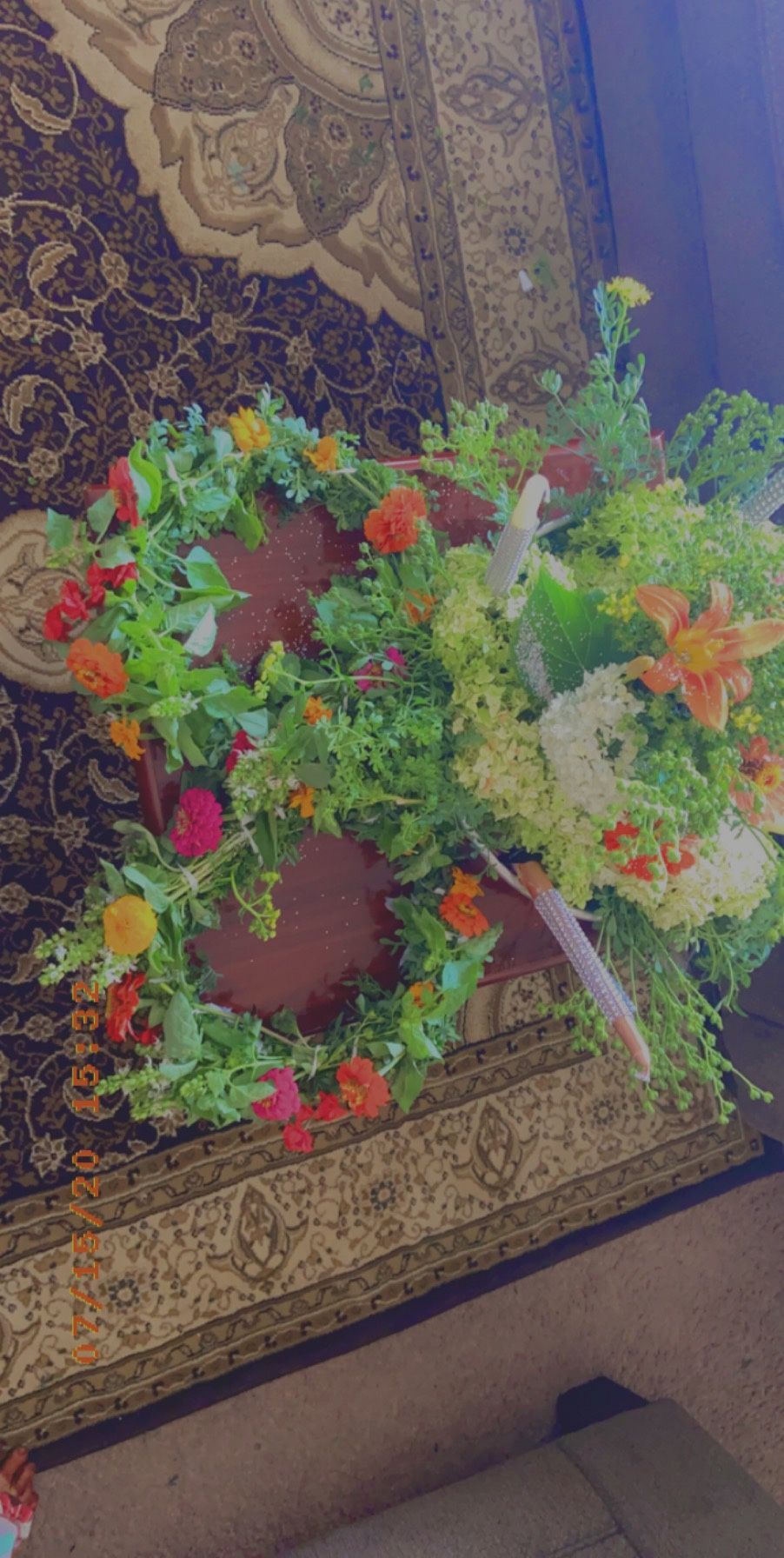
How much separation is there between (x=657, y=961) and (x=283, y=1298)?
977mm

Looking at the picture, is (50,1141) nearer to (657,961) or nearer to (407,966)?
(407,966)

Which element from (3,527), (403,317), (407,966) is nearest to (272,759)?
(407,966)

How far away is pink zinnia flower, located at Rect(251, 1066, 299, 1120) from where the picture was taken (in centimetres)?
105

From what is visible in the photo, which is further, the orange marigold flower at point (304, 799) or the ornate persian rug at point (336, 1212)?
the ornate persian rug at point (336, 1212)

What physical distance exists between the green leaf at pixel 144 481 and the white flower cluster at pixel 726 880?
0.64m

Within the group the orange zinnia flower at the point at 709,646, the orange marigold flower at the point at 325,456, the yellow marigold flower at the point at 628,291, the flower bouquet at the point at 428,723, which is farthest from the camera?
the orange marigold flower at the point at 325,456

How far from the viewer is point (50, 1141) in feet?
5.05

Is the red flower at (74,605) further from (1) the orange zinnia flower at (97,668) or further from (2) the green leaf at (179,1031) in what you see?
(2) the green leaf at (179,1031)

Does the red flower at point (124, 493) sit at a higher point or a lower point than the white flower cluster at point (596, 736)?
higher

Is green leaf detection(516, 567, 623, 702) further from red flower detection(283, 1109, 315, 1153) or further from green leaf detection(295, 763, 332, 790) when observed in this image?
red flower detection(283, 1109, 315, 1153)

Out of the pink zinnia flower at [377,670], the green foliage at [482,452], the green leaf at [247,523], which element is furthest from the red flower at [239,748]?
the green foliage at [482,452]

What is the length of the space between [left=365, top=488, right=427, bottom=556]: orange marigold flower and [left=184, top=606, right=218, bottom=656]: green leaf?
0.19m

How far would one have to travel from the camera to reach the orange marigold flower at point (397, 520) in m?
1.02

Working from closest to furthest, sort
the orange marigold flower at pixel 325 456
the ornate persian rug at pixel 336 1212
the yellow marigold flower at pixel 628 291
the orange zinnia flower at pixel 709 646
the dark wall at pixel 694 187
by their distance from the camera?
the orange zinnia flower at pixel 709 646 < the yellow marigold flower at pixel 628 291 < the orange marigold flower at pixel 325 456 < the dark wall at pixel 694 187 < the ornate persian rug at pixel 336 1212
